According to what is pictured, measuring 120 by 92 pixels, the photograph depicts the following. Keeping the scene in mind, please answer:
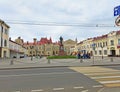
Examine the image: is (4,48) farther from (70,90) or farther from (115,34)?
(70,90)

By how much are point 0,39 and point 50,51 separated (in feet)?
308

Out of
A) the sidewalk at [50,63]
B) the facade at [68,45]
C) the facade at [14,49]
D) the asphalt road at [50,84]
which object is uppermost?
the facade at [68,45]

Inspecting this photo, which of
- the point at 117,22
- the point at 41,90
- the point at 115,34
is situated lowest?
the point at 41,90

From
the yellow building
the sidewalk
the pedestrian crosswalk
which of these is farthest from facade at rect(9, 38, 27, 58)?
the pedestrian crosswalk

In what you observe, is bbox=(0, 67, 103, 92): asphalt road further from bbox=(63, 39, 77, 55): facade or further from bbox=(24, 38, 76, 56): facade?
bbox=(63, 39, 77, 55): facade

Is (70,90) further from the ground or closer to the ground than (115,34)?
closer to the ground

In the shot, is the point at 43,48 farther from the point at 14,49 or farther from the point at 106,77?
the point at 106,77

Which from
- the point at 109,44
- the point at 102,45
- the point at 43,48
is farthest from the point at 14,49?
the point at 43,48

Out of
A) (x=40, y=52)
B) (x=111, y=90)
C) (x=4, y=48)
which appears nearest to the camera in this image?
(x=111, y=90)

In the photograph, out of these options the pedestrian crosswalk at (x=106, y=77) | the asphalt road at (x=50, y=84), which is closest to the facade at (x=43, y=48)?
the pedestrian crosswalk at (x=106, y=77)

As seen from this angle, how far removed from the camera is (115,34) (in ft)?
248

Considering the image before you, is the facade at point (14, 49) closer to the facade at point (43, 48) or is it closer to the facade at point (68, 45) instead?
the facade at point (43, 48)

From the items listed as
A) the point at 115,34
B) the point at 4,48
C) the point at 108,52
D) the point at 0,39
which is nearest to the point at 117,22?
the point at 0,39

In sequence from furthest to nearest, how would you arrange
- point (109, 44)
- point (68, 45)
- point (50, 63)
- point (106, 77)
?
point (68, 45)
point (109, 44)
point (50, 63)
point (106, 77)
